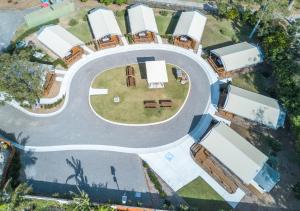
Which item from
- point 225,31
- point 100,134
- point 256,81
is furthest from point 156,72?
point 225,31

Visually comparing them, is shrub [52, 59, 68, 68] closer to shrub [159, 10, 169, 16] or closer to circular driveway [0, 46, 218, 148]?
Result: circular driveway [0, 46, 218, 148]

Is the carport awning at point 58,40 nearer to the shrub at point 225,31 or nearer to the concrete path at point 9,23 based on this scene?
the concrete path at point 9,23

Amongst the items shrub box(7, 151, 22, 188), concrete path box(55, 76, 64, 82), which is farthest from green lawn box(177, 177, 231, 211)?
concrete path box(55, 76, 64, 82)

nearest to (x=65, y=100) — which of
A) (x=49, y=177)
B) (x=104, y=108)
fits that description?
(x=104, y=108)

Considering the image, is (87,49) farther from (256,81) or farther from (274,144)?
(274,144)

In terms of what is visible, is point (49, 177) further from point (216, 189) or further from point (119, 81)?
point (216, 189)

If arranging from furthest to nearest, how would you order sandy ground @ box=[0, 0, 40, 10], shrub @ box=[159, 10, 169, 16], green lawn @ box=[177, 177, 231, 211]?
shrub @ box=[159, 10, 169, 16]
sandy ground @ box=[0, 0, 40, 10]
green lawn @ box=[177, 177, 231, 211]

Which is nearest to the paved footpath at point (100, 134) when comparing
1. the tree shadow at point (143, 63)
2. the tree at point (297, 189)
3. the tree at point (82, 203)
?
the tree at point (82, 203)
